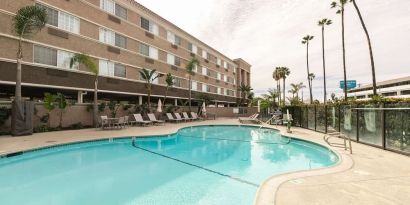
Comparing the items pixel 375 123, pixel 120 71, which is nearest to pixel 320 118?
pixel 375 123

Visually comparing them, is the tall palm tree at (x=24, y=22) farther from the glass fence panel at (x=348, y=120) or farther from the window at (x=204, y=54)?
the window at (x=204, y=54)

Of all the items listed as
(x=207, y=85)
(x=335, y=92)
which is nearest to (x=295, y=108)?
(x=207, y=85)

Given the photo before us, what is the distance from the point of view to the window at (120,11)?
23022 millimetres

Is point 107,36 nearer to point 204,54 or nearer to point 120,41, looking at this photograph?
point 120,41

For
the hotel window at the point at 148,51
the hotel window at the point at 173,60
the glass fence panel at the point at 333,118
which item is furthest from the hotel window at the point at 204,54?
the glass fence panel at the point at 333,118

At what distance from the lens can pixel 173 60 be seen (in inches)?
1251

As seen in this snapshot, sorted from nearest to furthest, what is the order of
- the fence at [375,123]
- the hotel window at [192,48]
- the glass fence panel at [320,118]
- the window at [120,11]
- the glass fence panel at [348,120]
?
the fence at [375,123] → the glass fence panel at [348,120] → the glass fence panel at [320,118] → the window at [120,11] → the hotel window at [192,48]

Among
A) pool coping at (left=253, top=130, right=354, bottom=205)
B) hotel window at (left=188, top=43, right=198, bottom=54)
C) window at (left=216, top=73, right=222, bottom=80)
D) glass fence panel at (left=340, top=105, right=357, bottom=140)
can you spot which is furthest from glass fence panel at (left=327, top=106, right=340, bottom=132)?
window at (left=216, top=73, right=222, bottom=80)

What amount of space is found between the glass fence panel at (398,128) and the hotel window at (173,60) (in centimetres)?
2574

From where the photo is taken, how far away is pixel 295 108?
21.8 metres

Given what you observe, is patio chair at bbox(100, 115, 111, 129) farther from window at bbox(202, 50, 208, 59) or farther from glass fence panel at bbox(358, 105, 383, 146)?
window at bbox(202, 50, 208, 59)

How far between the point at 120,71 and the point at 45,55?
7.11 meters

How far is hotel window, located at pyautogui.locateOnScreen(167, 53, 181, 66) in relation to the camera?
1217 inches

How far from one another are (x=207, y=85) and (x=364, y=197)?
38007 millimetres
